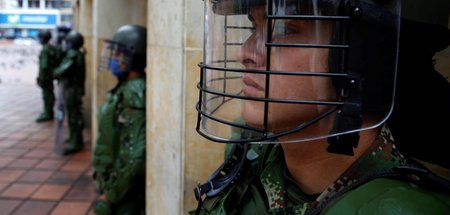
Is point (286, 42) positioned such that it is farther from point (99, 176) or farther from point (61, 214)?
point (61, 214)

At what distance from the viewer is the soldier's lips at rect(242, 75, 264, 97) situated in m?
1.02

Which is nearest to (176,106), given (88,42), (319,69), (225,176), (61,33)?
(225,176)

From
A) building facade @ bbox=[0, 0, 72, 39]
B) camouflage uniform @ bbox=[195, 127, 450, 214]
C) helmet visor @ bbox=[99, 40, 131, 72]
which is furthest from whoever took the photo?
building facade @ bbox=[0, 0, 72, 39]

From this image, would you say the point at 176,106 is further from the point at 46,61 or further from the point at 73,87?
the point at 46,61

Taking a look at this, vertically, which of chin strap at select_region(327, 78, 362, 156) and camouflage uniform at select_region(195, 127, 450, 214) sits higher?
chin strap at select_region(327, 78, 362, 156)

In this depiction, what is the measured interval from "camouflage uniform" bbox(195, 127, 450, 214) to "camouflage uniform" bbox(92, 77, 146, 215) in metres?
1.75

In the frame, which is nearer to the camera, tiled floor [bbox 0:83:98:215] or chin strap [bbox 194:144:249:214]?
chin strap [bbox 194:144:249:214]

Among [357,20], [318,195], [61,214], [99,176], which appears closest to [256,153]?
[318,195]

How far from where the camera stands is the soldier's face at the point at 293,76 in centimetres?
98

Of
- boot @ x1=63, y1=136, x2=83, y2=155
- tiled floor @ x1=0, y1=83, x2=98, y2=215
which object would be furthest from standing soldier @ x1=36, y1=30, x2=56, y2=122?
boot @ x1=63, y1=136, x2=83, y2=155

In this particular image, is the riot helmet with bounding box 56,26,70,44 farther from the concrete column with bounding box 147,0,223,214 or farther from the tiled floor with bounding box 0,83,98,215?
the concrete column with bounding box 147,0,223,214

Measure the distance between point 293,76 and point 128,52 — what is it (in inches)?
102

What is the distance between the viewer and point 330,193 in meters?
0.97

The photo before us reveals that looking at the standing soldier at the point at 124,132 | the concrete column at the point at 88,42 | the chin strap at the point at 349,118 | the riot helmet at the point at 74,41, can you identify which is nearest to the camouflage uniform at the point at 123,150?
the standing soldier at the point at 124,132
